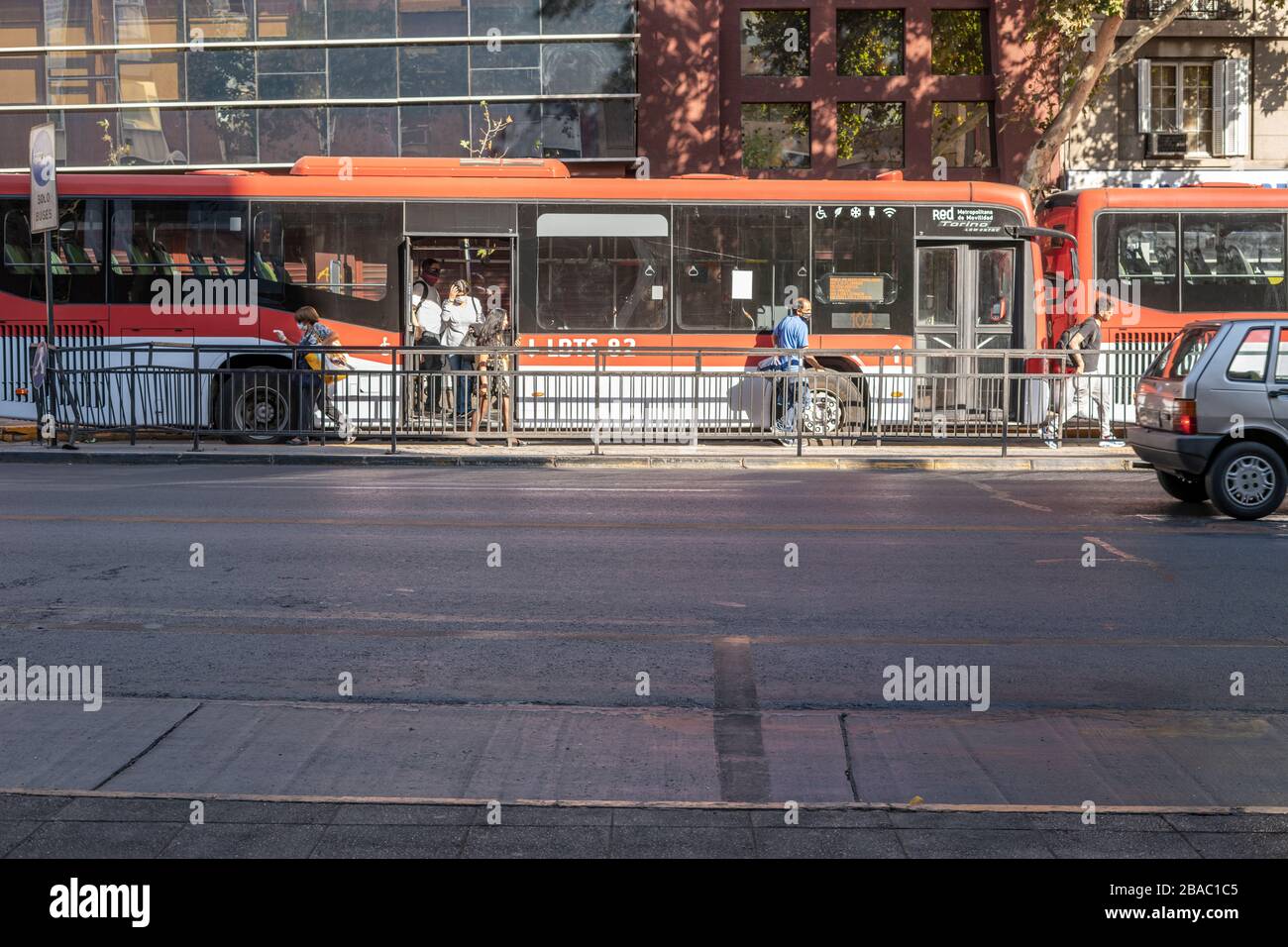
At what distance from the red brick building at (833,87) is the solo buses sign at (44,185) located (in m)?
15.2

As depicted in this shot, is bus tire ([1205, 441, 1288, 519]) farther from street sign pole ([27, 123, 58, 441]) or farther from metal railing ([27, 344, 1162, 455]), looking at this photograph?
street sign pole ([27, 123, 58, 441])

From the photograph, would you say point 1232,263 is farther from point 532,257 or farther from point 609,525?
point 609,525

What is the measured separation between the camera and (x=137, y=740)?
6.02 meters

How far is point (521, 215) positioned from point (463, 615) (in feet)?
44.8

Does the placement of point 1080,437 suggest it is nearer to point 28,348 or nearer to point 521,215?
point 521,215

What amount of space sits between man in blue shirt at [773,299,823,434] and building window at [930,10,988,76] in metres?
14.8

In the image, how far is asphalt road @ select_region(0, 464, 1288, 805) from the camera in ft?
18.7

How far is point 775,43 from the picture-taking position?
33188 millimetres

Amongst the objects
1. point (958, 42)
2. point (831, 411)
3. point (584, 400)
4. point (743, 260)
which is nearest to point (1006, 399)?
point (831, 411)

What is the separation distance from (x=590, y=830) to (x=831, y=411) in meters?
15.3

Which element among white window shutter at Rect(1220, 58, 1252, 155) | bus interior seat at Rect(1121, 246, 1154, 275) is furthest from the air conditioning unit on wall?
bus interior seat at Rect(1121, 246, 1154, 275)

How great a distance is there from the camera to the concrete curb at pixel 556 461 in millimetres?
18594

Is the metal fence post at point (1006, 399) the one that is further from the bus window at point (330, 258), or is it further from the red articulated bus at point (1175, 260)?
the bus window at point (330, 258)

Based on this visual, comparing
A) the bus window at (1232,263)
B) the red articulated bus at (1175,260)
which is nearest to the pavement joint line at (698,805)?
the red articulated bus at (1175,260)
